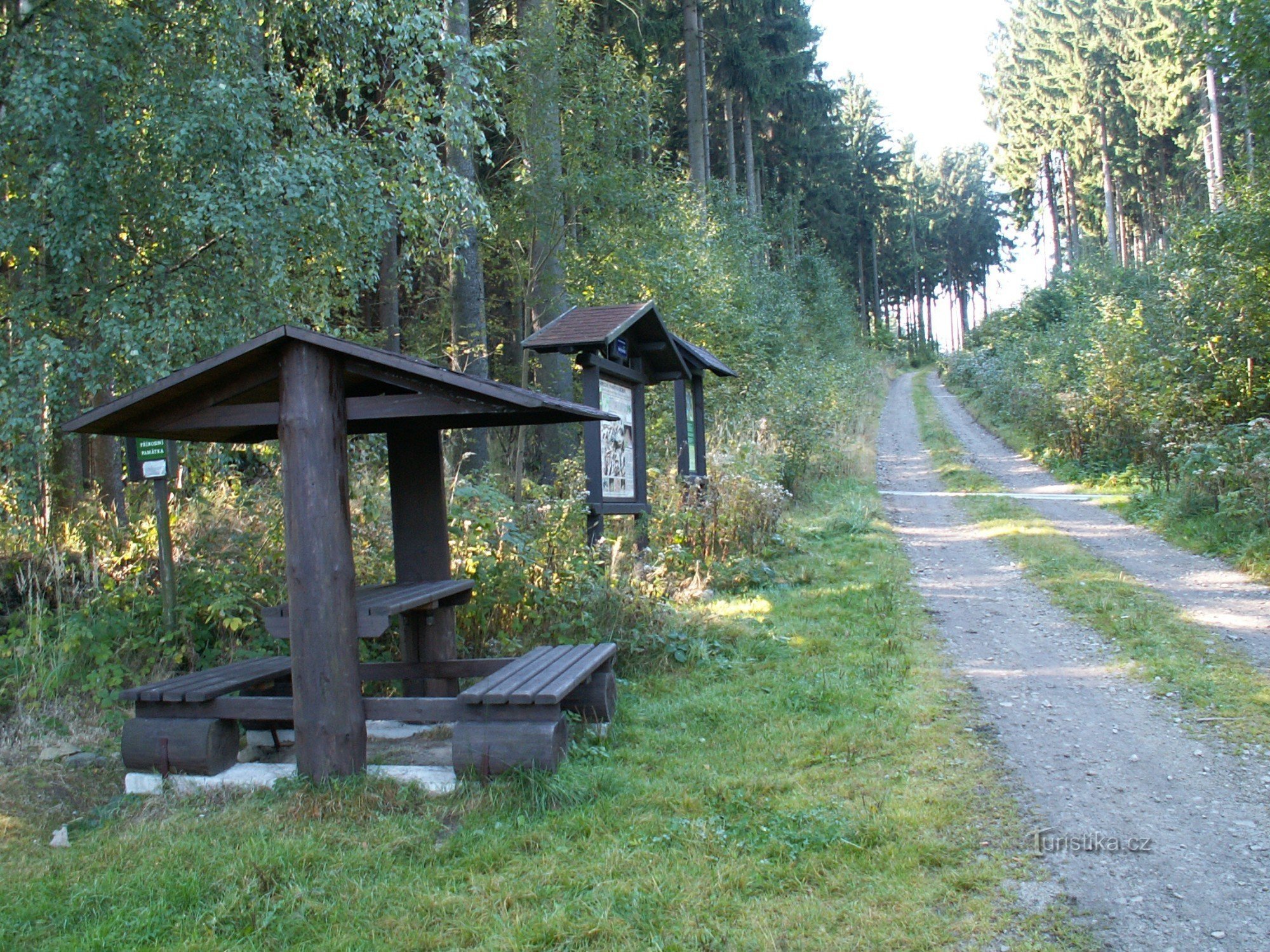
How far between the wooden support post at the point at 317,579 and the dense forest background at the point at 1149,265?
8344mm

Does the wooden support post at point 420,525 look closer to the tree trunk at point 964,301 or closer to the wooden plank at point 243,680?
the wooden plank at point 243,680

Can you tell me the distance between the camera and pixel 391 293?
46.5ft

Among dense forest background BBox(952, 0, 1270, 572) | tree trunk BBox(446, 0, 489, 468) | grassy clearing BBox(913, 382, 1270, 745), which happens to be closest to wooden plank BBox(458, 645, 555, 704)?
grassy clearing BBox(913, 382, 1270, 745)

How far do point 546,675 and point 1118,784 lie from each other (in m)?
2.77

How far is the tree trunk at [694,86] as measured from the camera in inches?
907

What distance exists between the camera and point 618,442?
866 cm

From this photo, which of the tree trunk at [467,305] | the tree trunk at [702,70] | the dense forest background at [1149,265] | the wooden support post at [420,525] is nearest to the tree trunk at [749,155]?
the tree trunk at [702,70]

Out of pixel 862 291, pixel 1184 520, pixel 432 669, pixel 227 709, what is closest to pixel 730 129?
pixel 1184 520

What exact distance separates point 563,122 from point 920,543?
8.77m

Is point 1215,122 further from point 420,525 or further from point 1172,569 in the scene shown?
point 420,525

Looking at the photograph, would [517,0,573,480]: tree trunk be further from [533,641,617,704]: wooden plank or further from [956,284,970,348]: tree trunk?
[956,284,970,348]: tree trunk

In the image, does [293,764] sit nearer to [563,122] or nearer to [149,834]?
[149,834]

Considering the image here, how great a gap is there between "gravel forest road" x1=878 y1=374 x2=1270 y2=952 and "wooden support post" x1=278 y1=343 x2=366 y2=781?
122 inches

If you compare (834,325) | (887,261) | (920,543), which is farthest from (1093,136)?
(920,543)
